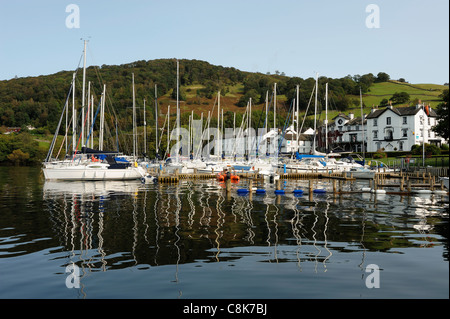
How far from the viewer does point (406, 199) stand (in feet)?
124

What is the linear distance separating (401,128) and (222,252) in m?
99.1

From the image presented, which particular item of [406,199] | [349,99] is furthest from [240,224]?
[349,99]

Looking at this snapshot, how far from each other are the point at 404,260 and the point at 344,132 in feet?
361

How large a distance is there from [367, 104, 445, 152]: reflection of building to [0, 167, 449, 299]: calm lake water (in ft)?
257

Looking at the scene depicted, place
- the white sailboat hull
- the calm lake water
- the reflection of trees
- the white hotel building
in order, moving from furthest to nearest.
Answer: the white hotel building, the white sailboat hull, the reflection of trees, the calm lake water

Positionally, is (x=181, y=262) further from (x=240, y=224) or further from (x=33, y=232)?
(x=33, y=232)

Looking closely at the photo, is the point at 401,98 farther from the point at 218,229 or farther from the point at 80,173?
the point at 218,229

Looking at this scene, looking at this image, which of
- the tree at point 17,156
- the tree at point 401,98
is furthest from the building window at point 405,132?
the tree at point 17,156

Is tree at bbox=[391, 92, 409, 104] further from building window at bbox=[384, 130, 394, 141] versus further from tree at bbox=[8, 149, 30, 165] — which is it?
tree at bbox=[8, 149, 30, 165]

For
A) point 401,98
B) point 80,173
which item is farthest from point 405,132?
point 80,173

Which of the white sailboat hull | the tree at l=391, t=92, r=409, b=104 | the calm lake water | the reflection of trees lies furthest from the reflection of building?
the calm lake water

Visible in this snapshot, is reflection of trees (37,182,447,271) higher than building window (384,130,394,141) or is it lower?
lower

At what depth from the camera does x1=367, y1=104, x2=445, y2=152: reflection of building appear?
101438mm

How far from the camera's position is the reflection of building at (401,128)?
101m
